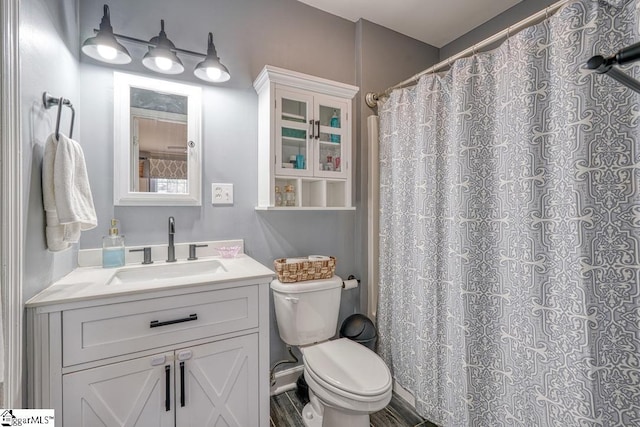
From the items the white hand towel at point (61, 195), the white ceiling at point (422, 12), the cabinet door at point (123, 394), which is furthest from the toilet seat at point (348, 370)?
the white ceiling at point (422, 12)

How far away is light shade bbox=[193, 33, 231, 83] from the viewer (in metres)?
1.46

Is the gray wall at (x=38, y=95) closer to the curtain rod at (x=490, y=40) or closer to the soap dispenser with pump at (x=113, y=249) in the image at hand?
the soap dispenser with pump at (x=113, y=249)

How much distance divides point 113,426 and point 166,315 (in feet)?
1.33

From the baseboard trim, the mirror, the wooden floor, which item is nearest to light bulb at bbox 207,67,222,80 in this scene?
the mirror

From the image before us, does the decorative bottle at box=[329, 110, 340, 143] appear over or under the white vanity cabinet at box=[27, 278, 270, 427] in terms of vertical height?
over

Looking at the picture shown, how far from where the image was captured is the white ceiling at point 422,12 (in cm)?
181

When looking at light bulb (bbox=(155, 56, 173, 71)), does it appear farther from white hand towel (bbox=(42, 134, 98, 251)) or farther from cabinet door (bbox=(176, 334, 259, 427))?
cabinet door (bbox=(176, 334, 259, 427))

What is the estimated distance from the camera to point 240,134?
1654 mm

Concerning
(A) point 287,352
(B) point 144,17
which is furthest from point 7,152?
(A) point 287,352

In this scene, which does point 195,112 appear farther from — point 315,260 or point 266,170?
point 315,260

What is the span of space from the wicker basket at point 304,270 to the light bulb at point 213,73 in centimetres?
108

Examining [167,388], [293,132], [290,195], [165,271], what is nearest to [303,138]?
[293,132]

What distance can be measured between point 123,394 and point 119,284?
40 centimetres

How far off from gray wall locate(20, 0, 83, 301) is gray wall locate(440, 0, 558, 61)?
2439 mm
